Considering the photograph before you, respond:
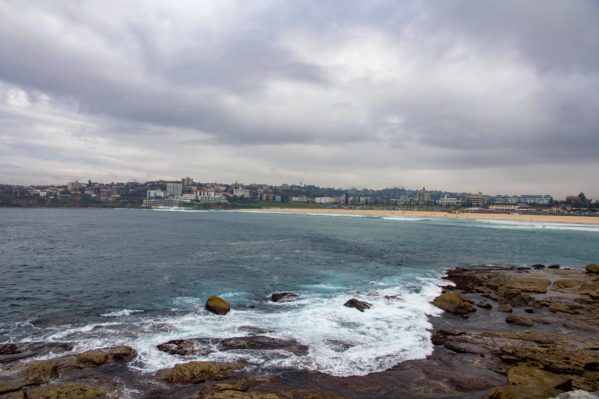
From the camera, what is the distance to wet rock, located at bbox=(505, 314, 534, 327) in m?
22.0

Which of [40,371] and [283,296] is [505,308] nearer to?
[283,296]

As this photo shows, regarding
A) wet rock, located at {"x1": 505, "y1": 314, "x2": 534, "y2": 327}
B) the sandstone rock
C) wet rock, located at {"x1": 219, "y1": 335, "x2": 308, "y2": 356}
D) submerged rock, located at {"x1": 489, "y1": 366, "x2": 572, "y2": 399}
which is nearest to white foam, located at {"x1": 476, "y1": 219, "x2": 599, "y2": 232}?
the sandstone rock

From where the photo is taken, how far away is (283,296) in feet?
90.4

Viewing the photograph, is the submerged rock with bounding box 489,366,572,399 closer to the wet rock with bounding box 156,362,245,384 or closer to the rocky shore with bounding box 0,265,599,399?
the rocky shore with bounding box 0,265,599,399

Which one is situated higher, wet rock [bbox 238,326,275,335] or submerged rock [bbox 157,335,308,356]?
submerged rock [bbox 157,335,308,356]

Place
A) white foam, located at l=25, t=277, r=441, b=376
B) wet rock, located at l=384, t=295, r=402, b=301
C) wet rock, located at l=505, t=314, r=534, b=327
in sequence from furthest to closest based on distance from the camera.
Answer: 1. wet rock, located at l=384, t=295, r=402, b=301
2. wet rock, located at l=505, t=314, r=534, b=327
3. white foam, located at l=25, t=277, r=441, b=376

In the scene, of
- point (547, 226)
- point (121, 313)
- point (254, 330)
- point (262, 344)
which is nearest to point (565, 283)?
point (254, 330)

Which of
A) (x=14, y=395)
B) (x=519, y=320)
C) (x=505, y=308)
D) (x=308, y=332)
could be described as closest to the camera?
(x=14, y=395)

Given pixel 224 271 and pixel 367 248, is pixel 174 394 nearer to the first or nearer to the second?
pixel 224 271

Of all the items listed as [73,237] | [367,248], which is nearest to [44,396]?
[367,248]

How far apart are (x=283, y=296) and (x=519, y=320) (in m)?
15.3

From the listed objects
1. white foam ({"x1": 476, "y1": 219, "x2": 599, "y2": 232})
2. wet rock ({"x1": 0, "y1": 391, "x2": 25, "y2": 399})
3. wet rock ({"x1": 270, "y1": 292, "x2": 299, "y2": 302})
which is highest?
white foam ({"x1": 476, "y1": 219, "x2": 599, "y2": 232})

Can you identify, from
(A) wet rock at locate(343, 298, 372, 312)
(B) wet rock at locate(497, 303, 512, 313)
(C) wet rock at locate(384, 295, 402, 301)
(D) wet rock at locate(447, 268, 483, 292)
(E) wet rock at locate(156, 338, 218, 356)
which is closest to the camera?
(E) wet rock at locate(156, 338, 218, 356)

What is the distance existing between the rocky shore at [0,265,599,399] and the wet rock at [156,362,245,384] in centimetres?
4
